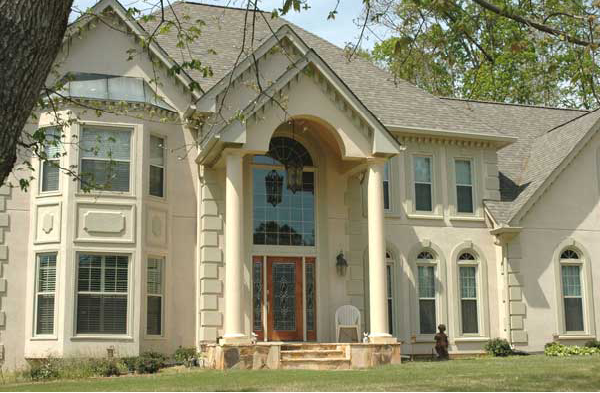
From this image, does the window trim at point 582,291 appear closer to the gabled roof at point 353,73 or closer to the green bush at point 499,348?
the green bush at point 499,348

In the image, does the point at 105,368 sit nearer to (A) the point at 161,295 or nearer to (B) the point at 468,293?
(A) the point at 161,295

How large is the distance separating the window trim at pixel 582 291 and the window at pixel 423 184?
4093 mm

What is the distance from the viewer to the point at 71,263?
59.8 ft

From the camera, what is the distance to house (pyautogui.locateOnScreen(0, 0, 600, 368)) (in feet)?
60.5

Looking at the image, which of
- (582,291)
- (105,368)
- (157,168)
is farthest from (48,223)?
Answer: (582,291)

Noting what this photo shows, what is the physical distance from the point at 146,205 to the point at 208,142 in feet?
Result: 7.60

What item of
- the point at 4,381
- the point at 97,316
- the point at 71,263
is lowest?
the point at 4,381

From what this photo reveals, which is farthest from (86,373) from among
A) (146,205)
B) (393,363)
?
(393,363)

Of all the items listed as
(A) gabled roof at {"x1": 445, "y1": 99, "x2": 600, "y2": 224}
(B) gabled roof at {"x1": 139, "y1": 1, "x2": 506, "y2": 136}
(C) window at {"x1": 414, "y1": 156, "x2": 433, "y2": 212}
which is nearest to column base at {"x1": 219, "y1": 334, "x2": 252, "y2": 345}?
(B) gabled roof at {"x1": 139, "y1": 1, "x2": 506, "y2": 136}

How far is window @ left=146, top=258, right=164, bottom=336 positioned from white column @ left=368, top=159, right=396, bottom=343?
5.20 metres

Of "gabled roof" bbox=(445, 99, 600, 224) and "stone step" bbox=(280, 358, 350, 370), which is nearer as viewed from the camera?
"stone step" bbox=(280, 358, 350, 370)

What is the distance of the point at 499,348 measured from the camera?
72.2 feet

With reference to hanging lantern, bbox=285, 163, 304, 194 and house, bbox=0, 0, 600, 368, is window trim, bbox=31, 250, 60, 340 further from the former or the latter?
hanging lantern, bbox=285, 163, 304, 194

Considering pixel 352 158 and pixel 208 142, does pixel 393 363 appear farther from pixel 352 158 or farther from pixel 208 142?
pixel 208 142
